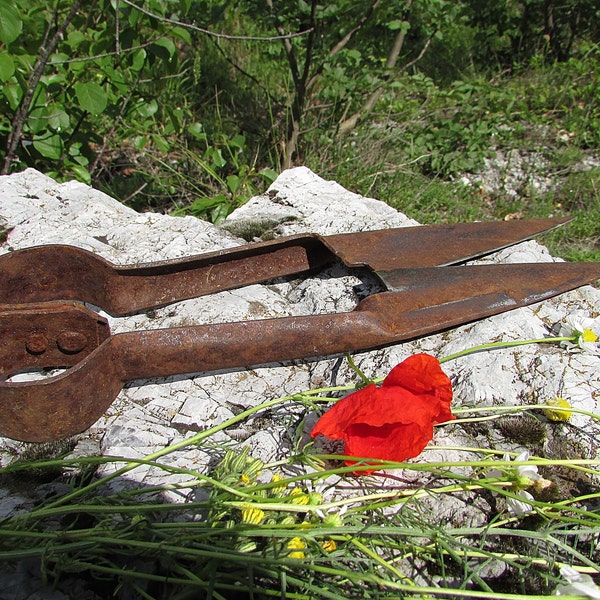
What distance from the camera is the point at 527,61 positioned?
18.8ft

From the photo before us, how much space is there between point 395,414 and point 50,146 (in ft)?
8.10

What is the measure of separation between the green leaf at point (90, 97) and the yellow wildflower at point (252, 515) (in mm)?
2105

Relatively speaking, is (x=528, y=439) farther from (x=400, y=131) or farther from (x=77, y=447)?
(x=400, y=131)

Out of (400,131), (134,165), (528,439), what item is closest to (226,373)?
(528,439)

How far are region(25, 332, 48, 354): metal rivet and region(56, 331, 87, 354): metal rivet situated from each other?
4 centimetres

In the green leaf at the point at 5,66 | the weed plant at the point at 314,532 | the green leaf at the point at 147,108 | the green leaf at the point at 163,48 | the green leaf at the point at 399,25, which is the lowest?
the weed plant at the point at 314,532

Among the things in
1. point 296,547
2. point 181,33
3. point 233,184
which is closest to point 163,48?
point 181,33

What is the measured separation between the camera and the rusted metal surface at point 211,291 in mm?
1657

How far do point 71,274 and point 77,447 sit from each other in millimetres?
592

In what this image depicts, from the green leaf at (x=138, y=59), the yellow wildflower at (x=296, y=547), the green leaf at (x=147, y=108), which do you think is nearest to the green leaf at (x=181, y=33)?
the green leaf at (x=138, y=59)

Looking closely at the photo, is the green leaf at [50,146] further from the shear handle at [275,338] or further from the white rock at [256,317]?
the shear handle at [275,338]

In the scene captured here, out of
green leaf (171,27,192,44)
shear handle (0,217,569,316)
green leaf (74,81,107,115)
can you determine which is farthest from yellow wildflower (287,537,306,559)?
green leaf (171,27,192,44)

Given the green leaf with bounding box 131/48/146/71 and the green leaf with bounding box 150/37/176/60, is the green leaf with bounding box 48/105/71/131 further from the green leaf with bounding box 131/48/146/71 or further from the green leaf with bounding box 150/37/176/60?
the green leaf with bounding box 150/37/176/60

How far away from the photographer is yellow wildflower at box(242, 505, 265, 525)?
1.30 metres
